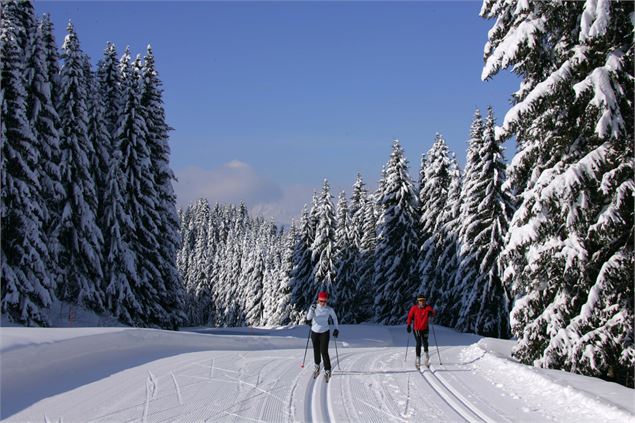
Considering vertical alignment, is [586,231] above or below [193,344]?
above

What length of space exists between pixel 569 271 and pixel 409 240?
29.7m

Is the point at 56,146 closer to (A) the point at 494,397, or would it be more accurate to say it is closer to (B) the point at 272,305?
(A) the point at 494,397

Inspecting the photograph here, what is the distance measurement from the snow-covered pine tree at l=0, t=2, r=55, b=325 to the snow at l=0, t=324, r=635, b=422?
35.0 feet

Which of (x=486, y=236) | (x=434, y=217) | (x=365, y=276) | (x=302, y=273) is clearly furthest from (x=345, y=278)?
(x=486, y=236)

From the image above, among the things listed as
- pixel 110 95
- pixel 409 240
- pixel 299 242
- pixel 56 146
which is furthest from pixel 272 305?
pixel 56 146

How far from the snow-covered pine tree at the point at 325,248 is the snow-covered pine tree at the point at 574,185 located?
33.1m

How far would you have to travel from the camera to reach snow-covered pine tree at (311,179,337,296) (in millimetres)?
45862

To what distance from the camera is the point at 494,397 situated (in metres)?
9.71

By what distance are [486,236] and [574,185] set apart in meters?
21.6

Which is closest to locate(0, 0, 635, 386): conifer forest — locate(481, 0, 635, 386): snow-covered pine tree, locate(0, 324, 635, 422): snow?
locate(481, 0, 635, 386): snow-covered pine tree

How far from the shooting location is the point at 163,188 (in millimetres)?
32688

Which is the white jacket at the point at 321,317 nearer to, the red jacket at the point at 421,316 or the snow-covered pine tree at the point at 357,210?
the red jacket at the point at 421,316

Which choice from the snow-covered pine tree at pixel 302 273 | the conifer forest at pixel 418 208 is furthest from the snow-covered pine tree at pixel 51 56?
the snow-covered pine tree at pixel 302 273

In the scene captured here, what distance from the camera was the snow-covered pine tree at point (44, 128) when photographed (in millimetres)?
24953
